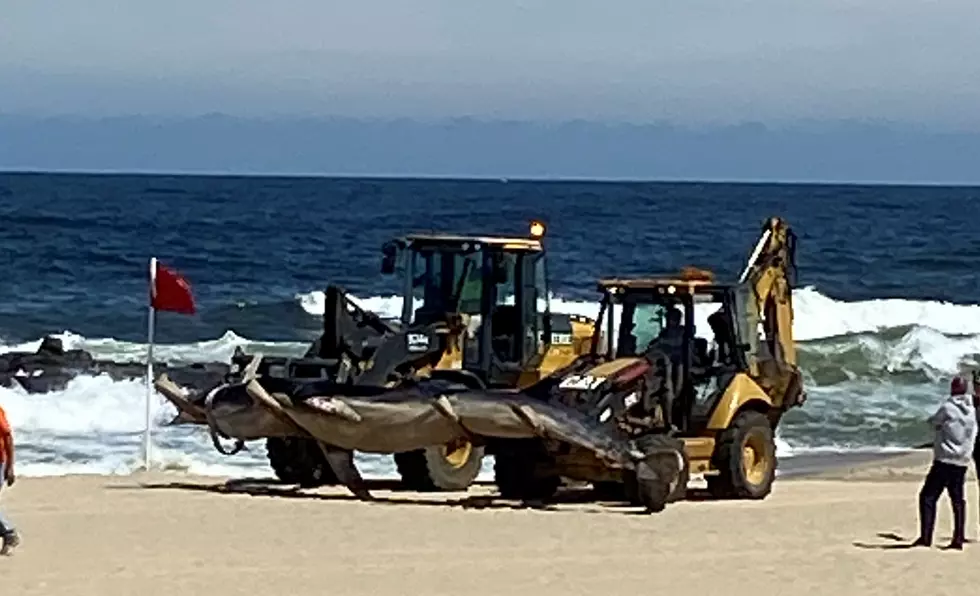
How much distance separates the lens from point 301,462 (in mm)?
21391

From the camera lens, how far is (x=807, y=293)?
51.9m

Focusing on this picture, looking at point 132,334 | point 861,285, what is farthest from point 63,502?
point 861,285

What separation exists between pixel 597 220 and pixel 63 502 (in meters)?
84.6

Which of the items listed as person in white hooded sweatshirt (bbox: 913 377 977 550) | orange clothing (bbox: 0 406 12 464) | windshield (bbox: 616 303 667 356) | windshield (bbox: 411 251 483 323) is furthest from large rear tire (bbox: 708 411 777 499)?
orange clothing (bbox: 0 406 12 464)


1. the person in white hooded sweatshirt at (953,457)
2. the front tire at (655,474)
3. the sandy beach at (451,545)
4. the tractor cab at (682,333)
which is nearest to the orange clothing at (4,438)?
the sandy beach at (451,545)

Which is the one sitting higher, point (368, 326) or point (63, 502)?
point (368, 326)

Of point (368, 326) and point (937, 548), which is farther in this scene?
point (368, 326)

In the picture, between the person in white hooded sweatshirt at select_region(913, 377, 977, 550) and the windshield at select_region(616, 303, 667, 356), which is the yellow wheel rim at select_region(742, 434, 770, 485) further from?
the person in white hooded sweatshirt at select_region(913, 377, 977, 550)

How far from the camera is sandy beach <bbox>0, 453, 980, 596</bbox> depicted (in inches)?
594

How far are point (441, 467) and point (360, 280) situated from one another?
43098 millimetres

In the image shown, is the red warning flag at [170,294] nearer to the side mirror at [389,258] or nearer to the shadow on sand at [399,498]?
the shadow on sand at [399,498]

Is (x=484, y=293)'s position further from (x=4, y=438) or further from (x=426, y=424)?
(x=4, y=438)

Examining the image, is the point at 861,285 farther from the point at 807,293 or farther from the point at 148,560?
the point at 148,560

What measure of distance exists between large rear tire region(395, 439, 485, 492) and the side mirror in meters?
1.75
